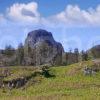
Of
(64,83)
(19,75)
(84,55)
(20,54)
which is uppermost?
(20,54)

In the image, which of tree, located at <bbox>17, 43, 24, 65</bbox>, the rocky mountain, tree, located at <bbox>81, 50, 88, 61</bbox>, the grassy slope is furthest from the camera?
the rocky mountain

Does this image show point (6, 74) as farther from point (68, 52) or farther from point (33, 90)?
point (68, 52)

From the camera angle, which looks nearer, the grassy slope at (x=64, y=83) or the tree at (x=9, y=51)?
the grassy slope at (x=64, y=83)

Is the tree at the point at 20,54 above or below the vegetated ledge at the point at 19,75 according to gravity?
above

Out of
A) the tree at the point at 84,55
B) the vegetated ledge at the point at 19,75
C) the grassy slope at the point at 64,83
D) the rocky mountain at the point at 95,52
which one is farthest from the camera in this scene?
the rocky mountain at the point at 95,52

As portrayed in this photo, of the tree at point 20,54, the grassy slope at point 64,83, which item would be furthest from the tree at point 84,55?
the grassy slope at point 64,83

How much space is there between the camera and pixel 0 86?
1779 inches

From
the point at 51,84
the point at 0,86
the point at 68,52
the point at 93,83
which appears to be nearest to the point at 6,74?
the point at 0,86

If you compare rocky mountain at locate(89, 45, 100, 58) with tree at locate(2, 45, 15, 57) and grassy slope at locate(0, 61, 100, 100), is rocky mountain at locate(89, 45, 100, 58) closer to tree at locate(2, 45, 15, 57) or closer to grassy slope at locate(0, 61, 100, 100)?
tree at locate(2, 45, 15, 57)

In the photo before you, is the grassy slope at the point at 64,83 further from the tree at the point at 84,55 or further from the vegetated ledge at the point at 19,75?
the tree at the point at 84,55

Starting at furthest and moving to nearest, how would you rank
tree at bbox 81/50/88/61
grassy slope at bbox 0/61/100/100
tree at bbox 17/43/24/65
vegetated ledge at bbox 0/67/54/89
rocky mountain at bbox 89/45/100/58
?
rocky mountain at bbox 89/45/100/58
tree at bbox 17/43/24/65
tree at bbox 81/50/88/61
vegetated ledge at bbox 0/67/54/89
grassy slope at bbox 0/61/100/100

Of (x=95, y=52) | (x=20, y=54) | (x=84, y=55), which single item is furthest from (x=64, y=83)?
(x=95, y=52)

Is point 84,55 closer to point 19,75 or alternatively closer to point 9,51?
point 9,51

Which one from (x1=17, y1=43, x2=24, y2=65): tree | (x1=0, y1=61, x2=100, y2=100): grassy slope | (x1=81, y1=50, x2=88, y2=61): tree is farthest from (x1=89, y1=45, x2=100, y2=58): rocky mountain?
(x1=0, y1=61, x2=100, y2=100): grassy slope
